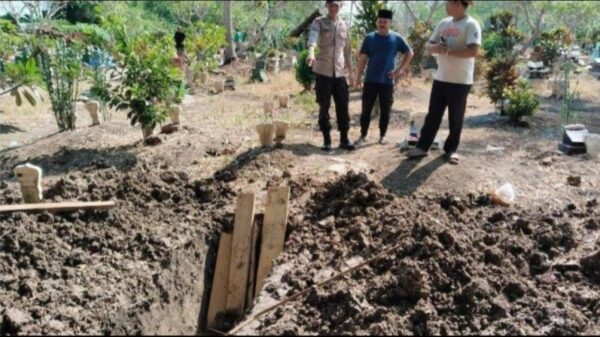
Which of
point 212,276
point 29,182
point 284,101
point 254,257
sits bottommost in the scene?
point 212,276

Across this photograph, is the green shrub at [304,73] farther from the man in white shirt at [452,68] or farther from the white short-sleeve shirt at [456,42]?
the white short-sleeve shirt at [456,42]

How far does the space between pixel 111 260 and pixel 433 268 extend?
2324 mm

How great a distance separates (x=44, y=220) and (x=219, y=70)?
1471 cm

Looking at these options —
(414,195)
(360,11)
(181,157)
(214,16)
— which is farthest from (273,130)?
(214,16)

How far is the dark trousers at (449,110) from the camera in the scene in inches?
222

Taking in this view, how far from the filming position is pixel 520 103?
8.70 metres

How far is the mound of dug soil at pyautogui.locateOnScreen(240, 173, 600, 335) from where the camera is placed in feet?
11.6

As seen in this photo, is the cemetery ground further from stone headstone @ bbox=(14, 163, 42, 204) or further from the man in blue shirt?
the man in blue shirt

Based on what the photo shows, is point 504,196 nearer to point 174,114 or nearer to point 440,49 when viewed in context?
point 440,49

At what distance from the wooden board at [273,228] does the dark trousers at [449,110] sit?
1797 millimetres

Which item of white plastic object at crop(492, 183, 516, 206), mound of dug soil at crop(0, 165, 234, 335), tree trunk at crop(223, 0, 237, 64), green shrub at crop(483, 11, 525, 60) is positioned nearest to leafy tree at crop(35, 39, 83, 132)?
mound of dug soil at crop(0, 165, 234, 335)

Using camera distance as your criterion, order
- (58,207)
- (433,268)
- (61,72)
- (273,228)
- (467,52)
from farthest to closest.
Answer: (61,72) < (467,52) < (58,207) < (273,228) < (433,268)

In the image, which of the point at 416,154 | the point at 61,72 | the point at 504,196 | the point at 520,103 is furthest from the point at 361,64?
the point at 61,72

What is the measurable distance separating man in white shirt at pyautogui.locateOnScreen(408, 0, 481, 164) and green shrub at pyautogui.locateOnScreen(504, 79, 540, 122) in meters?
3.17
